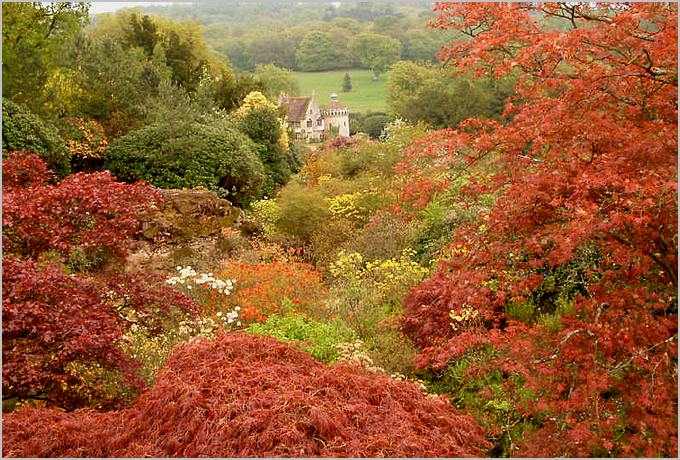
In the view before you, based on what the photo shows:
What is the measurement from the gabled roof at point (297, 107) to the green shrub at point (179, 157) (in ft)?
89.8

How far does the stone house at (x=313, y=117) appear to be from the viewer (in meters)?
43.1

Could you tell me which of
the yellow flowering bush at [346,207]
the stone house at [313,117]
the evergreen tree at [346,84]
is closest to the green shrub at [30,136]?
the yellow flowering bush at [346,207]

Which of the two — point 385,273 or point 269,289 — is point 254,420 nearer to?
point 269,289

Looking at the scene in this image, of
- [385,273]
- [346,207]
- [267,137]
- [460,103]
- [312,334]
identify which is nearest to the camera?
[312,334]

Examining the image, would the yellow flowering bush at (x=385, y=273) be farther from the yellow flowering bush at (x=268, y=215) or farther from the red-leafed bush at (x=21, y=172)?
the red-leafed bush at (x=21, y=172)

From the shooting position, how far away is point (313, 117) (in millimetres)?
44375

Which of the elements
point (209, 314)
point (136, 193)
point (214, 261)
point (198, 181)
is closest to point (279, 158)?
point (198, 181)

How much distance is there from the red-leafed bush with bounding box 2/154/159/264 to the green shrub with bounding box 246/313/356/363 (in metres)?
2.20

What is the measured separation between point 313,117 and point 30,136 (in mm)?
32254

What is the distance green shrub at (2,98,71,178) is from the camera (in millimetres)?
12844

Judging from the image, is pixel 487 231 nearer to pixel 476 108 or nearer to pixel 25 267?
pixel 25 267

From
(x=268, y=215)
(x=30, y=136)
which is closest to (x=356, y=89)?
(x=268, y=215)

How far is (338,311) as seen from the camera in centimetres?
914

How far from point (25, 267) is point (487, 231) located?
13.6 ft
